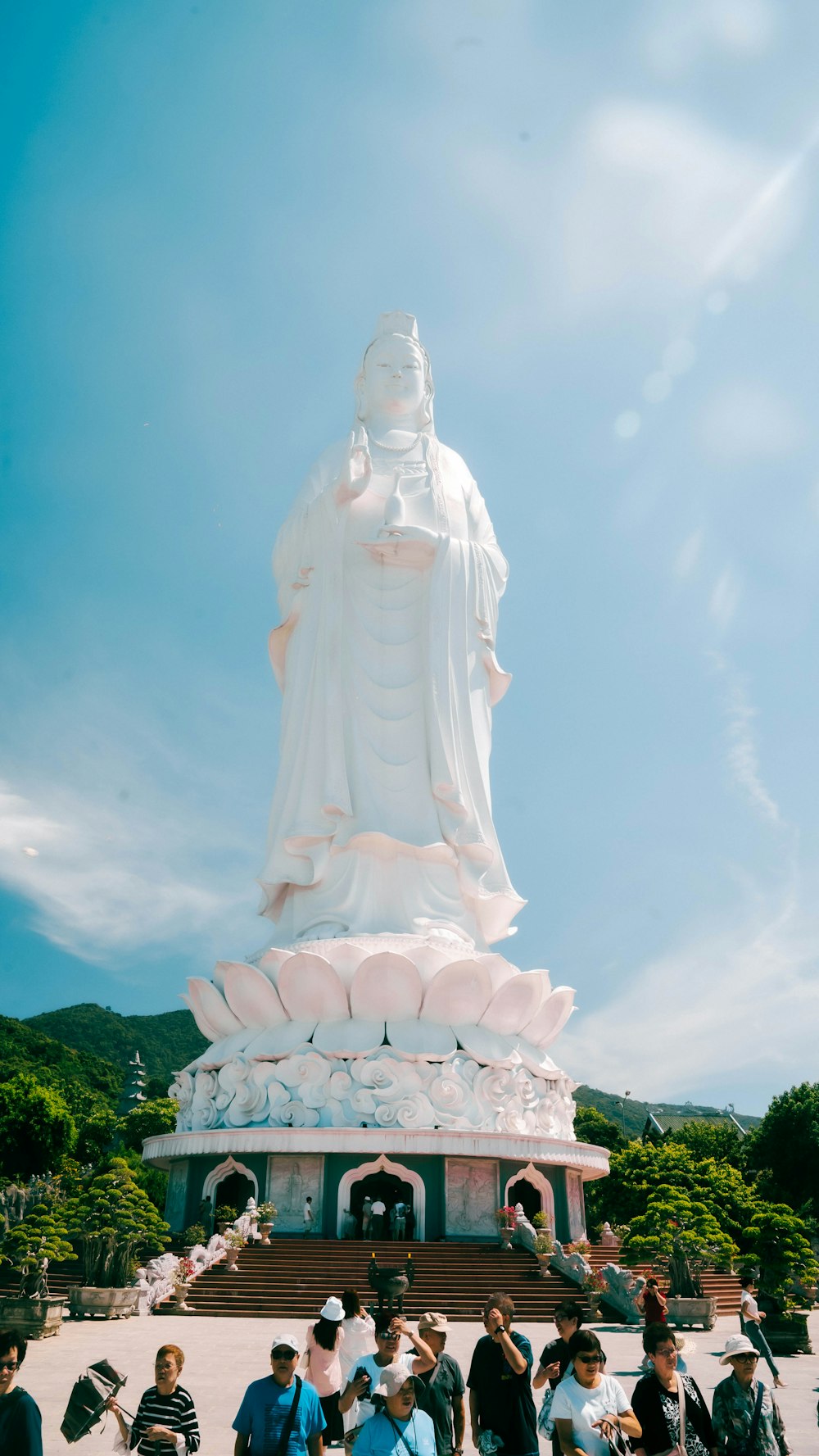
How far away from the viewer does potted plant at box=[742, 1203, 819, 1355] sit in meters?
11.0

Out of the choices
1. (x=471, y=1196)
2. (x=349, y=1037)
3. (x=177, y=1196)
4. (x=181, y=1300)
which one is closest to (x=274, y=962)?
(x=349, y=1037)

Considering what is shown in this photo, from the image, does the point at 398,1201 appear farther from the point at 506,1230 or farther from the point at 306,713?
the point at 306,713

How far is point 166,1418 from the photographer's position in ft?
13.3

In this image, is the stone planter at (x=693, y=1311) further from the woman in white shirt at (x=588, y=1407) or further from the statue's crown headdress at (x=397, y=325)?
the statue's crown headdress at (x=397, y=325)

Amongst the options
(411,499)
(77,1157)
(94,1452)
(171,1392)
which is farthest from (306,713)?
(77,1157)

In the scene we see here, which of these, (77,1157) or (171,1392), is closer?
(171,1392)

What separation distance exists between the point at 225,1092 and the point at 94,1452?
440 inches

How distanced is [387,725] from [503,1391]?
15.8m

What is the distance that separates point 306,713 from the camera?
20.5m

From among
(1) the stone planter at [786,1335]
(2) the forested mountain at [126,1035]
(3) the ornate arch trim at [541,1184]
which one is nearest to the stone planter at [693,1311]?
(1) the stone planter at [786,1335]

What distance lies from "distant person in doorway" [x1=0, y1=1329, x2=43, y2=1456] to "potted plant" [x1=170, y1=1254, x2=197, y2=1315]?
8838mm

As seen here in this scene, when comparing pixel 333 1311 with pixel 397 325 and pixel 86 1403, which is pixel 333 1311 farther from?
pixel 397 325

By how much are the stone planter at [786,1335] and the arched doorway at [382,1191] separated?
647cm

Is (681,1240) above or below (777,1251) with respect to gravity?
above
